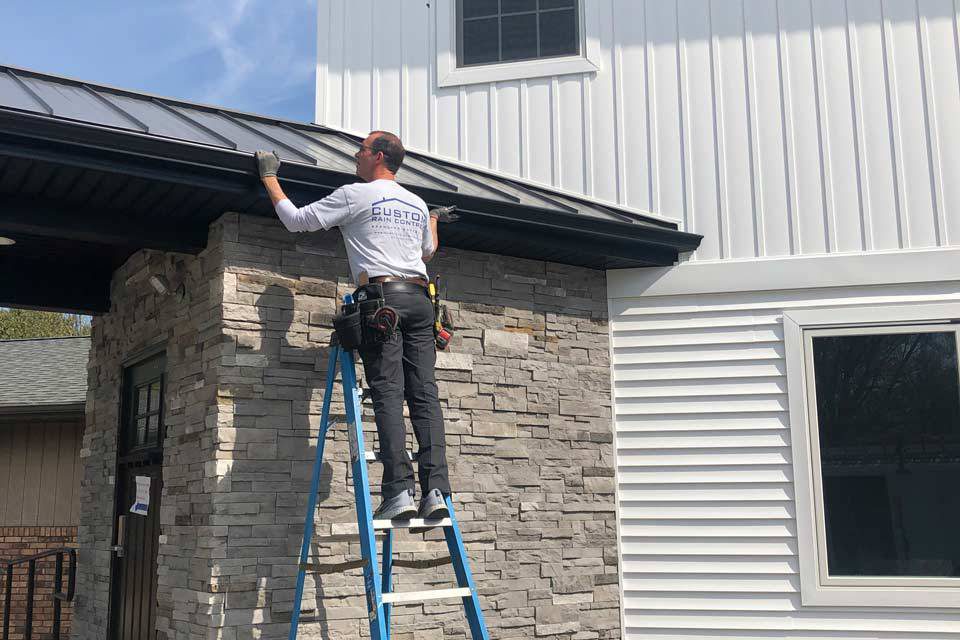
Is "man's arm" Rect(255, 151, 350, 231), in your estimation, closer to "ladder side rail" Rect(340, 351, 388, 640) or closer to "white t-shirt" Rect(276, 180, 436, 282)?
"white t-shirt" Rect(276, 180, 436, 282)

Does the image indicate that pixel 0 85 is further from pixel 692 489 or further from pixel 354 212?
pixel 692 489

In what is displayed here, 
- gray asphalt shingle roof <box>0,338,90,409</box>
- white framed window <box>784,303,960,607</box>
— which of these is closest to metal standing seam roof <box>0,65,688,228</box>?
white framed window <box>784,303,960,607</box>

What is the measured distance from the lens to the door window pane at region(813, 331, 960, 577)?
6.04 m

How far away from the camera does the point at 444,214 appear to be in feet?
18.2

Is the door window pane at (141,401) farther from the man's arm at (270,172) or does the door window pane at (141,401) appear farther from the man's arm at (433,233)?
the man's arm at (433,233)

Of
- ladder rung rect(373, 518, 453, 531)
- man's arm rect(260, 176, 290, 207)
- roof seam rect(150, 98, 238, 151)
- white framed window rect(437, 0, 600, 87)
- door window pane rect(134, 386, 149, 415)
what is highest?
white framed window rect(437, 0, 600, 87)

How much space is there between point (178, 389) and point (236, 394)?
700 mm

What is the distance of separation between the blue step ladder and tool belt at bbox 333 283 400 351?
0.23m

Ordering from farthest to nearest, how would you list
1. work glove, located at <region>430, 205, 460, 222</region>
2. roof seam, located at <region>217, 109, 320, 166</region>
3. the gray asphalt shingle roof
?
the gray asphalt shingle roof < roof seam, located at <region>217, 109, 320, 166</region> < work glove, located at <region>430, 205, 460, 222</region>

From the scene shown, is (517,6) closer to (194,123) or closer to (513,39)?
(513,39)

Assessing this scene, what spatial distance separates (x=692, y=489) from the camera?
6516mm

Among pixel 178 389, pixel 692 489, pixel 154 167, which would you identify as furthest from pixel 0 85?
pixel 692 489

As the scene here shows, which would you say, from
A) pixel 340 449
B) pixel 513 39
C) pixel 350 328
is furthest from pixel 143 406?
pixel 513 39

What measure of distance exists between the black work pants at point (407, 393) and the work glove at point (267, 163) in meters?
0.95
